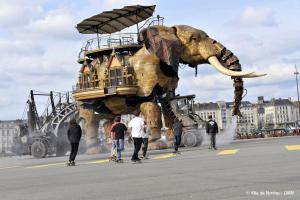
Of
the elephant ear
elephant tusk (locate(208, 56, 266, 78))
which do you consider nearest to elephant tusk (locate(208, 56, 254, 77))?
elephant tusk (locate(208, 56, 266, 78))

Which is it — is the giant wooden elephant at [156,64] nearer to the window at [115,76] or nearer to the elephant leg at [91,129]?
the window at [115,76]

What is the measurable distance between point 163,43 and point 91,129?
645cm

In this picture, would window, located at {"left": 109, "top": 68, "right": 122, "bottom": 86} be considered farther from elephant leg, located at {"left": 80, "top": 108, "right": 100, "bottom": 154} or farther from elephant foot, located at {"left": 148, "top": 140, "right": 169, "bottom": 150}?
elephant foot, located at {"left": 148, "top": 140, "right": 169, "bottom": 150}

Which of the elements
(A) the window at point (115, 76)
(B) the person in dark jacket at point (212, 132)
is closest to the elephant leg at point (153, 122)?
(A) the window at point (115, 76)

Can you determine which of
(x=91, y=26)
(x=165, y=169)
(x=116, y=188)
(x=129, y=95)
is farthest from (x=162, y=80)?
(x=116, y=188)

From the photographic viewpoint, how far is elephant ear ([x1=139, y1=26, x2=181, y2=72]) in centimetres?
2530

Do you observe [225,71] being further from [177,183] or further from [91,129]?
[177,183]

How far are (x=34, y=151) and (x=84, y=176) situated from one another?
15.7 metres

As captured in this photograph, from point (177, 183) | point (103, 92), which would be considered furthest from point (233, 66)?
point (177, 183)

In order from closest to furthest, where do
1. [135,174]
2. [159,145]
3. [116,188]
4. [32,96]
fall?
[116,188], [135,174], [159,145], [32,96]

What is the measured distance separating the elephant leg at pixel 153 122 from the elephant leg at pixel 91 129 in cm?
398

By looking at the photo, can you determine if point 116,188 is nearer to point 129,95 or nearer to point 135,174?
point 135,174

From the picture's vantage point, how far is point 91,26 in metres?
29.8

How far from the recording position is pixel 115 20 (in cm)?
2933
